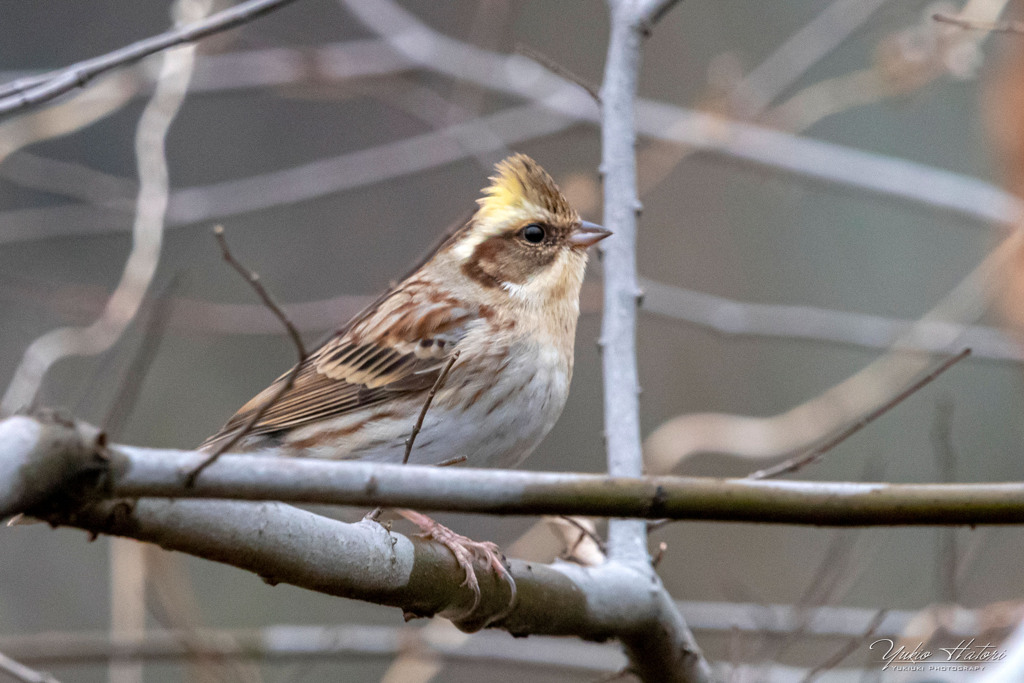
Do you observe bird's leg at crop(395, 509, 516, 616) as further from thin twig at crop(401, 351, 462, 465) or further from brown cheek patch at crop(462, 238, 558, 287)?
brown cheek patch at crop(462, 238, 558, 287)

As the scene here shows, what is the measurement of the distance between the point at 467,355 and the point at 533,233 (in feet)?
2.31

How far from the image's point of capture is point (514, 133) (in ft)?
24.6

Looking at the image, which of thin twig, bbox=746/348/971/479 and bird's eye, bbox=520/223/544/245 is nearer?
thin twig, bbox=746/348/971/479

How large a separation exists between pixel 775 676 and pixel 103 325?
3.39 metres

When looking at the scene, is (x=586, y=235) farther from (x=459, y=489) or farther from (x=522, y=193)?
(x=459, y=489)

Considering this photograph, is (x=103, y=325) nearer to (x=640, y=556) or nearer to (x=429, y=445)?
(x=429, y=445)

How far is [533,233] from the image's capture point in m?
4.11

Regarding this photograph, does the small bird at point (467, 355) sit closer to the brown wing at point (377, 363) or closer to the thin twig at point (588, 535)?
the brown wing at point (377, 363)

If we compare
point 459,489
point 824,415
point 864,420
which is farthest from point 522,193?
point 824,415

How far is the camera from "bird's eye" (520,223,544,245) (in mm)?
4109

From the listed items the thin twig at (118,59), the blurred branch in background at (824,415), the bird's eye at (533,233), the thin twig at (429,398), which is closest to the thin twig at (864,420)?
the thin twig at (429,398)

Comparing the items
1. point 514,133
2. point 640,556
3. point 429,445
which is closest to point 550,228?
point 429,445

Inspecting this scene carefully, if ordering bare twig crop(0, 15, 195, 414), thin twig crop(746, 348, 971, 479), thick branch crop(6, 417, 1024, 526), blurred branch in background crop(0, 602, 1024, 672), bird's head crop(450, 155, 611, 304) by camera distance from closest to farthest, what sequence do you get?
thick branch crop(6, 417, 1024, 526)
thin twig crop(746, 348, 971, 479)
blurred branch in background crop(0, 602, 1024, 672)
bird's head crop(450, 155, 611, 304)
bare twig crop(0, 15, 195, 414)

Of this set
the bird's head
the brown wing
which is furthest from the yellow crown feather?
the brown wing
